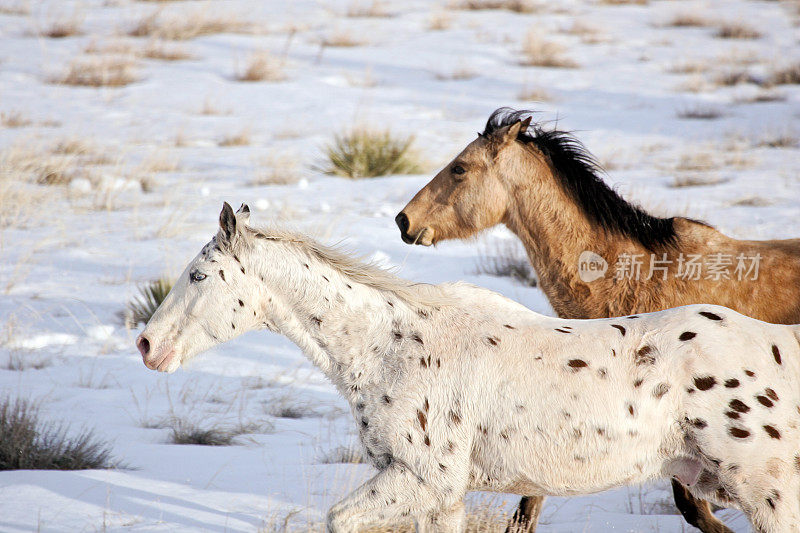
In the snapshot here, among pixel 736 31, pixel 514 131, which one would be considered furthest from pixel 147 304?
pixel 736 31

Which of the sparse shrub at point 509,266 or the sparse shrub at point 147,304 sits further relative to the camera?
the sparse shrub at point 509,266

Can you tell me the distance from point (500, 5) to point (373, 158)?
11.9 m

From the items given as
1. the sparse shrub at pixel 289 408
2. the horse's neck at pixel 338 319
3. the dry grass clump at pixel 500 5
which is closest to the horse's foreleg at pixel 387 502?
the horse's neck at pixel 338 319

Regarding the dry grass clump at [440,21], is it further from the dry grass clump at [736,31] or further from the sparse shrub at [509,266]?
the sparse shrub at [509,266]

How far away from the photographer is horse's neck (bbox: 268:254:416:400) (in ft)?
10.9

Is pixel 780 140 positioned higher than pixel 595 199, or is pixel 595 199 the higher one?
pixel 595 199

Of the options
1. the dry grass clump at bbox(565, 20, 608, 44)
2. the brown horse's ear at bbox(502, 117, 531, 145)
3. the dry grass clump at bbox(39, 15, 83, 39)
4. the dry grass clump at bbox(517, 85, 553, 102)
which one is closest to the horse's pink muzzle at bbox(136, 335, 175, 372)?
the brown horse's ear at bbox(502, 117, 531, 145)

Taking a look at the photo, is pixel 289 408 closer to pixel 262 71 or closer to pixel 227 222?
pixel 227 222

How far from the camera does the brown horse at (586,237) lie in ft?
15.2

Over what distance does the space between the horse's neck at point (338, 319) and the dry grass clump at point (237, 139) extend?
980 cm

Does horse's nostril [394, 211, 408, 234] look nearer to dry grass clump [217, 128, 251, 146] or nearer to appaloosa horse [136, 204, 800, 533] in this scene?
appaloosa horse [136, 204, 800, 533]

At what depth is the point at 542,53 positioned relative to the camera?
17031 millimetres

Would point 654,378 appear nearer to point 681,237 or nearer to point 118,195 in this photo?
point 681,237

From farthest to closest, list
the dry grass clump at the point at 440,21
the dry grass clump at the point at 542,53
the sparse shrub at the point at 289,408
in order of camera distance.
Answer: the dry grass clump at the point at 440,21, the dry grass clump at the point at 542,53, the sparse shrub at the point at 289,408
